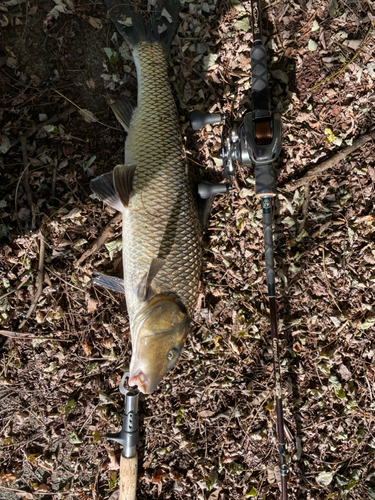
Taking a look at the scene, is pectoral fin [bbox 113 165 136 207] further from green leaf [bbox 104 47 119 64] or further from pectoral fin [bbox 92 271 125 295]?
green leaf [bbox 104 47 119 64]

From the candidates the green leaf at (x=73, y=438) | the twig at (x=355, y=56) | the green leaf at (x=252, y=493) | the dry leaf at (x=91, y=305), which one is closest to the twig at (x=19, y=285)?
the dry leaf at (x=91, y=305)

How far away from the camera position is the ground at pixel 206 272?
3.05 m

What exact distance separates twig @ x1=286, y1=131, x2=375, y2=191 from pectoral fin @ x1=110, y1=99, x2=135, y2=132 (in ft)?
5.15

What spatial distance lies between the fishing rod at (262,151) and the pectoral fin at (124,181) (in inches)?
23.5

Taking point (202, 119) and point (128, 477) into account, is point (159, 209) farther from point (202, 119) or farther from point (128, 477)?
point (128, 477)

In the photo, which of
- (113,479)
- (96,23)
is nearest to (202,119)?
(96,23)

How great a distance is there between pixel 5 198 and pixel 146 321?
178cm

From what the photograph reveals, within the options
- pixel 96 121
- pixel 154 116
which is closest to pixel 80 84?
pixel 96 121

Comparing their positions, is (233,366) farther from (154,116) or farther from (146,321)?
(154,116)

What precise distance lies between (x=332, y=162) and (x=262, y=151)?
113 cm

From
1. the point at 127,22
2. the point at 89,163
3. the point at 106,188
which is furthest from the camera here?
the point at 89,163

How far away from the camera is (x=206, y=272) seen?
3.24 meters

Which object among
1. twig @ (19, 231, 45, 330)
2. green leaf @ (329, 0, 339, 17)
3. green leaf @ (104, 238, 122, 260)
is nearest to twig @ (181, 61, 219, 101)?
green leaf @ (329, 0, 339, 17)

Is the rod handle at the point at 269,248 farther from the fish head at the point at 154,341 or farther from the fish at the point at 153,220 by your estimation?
the fish head at the point at 154,341
